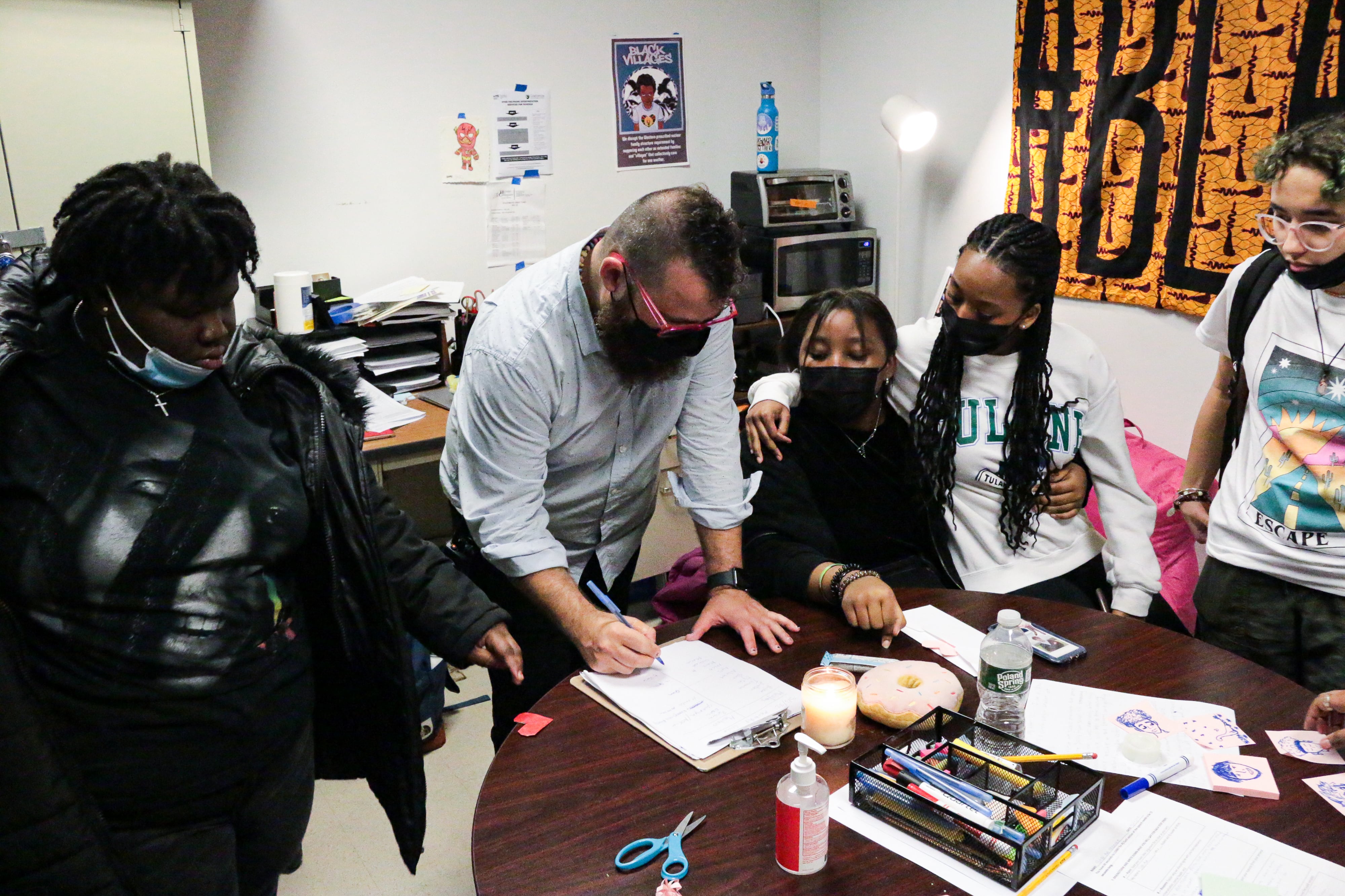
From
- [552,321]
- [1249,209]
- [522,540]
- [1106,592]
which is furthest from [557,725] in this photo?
[1249,209]

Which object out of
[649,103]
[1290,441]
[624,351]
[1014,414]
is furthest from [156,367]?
[649,103]

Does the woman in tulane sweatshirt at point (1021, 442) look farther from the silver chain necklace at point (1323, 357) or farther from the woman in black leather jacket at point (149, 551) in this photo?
the woman in black leather jacket at point (149, 551)

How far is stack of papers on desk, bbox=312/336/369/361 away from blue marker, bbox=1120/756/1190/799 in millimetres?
2333

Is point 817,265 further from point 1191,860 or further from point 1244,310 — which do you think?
point 1191,860

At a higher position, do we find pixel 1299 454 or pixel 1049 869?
pixel 1299 454

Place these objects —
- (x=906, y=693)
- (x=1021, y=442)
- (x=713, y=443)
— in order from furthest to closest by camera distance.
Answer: (x=1021, y=442), (x=713, y=443), (x=906, y=693)

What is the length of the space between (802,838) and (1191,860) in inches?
18.0

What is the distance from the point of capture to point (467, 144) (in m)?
3.34

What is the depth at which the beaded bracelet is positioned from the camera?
5.53ft

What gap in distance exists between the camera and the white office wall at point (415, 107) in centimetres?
296

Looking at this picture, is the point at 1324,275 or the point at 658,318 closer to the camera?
the point at 658,318

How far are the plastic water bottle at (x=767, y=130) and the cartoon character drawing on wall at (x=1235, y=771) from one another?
3.02m

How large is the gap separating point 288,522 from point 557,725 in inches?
18.9

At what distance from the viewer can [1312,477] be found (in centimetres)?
173
